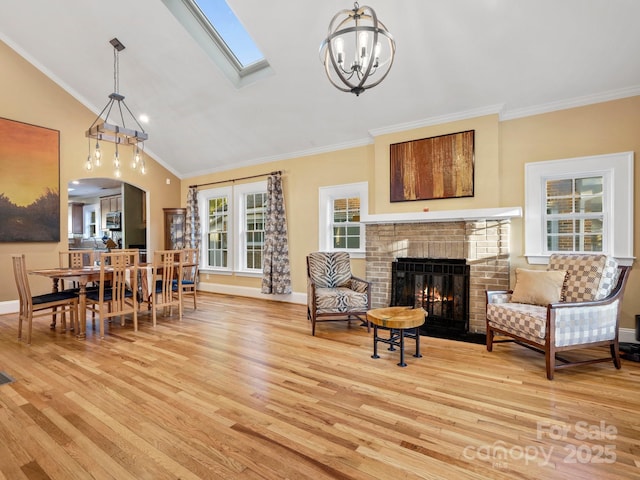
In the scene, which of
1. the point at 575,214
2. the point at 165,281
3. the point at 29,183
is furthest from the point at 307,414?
the point at 29,183

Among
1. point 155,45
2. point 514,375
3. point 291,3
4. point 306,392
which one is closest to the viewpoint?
point 306,392

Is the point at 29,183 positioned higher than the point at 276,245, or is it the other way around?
the point at 29,183

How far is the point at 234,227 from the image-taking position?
7.04 meters

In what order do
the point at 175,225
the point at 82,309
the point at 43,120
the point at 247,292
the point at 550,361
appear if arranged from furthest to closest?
1. the point at 175,225
2. the point at 247,292
3. the point at 43,120
4. the point at 82,309
5. the point at 550,361

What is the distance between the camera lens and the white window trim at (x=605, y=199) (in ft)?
11.7

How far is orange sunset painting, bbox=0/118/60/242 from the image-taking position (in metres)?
5.21

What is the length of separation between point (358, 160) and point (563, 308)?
3513mm

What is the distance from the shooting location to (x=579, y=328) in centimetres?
284

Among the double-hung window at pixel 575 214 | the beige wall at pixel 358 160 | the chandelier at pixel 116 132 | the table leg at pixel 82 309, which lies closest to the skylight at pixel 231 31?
the chandelier at pixel 116 132

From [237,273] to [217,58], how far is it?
13.2 ft

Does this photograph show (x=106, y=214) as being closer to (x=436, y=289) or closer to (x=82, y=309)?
(x=82, y=309)

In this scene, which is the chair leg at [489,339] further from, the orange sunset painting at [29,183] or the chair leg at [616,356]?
the orange sunset painting at [29,183]

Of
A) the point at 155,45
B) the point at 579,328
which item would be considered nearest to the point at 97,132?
the point at 155,45

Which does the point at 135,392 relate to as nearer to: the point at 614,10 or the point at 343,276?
the point at 343,276
